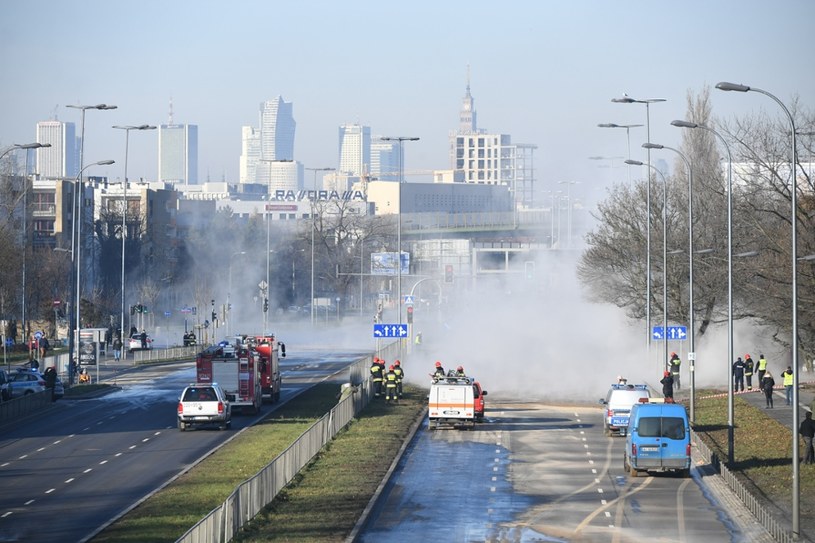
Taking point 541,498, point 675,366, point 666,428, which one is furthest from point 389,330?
point 541,498

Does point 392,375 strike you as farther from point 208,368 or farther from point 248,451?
point 248,451

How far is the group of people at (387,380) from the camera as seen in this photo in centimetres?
5631

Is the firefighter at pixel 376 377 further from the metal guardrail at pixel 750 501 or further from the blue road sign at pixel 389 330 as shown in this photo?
the metal guardrail at pixel 750 501

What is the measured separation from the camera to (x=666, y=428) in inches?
1340

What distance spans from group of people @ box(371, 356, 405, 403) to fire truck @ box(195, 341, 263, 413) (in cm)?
698

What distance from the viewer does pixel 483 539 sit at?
84.7ft

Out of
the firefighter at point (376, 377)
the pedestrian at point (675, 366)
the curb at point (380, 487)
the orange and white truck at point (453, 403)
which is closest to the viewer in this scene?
the curb at point (380, 487)

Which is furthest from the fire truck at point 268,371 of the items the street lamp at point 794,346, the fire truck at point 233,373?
the street lamp at point 794,346

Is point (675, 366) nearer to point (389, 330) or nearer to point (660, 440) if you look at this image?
point (389, 330)

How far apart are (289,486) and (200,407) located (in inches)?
565

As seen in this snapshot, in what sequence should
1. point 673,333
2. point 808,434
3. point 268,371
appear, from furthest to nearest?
point 673,333
point 268,371
point 808,434

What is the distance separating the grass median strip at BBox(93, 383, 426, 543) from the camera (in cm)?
2548

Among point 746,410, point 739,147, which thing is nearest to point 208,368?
point 746,410

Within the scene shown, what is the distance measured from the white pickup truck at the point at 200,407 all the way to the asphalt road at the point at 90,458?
43 centimetres
